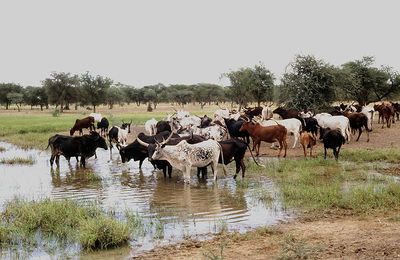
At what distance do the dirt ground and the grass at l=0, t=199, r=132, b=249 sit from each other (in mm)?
886

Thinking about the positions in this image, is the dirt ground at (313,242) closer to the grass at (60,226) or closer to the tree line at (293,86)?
the grass at (60,226)

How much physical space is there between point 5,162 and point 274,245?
14394mm

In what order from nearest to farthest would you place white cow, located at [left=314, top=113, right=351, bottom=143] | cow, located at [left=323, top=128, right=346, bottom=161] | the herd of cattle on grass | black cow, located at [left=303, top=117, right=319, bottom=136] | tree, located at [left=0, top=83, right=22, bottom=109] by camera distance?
1. the herd of cattle on grass
2. cow, located at [left=323, top=128, right=346, bottom=161]
3. white cow, located at [left=314, top=113, right=351, bottom=143]
4. black cow, located at [left=303, top=117, right=319, bottom=136]
5. tree, located at [left=0, top=83, right=22, bottom=109]

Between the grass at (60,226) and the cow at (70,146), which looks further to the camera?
the cow at (70,146)

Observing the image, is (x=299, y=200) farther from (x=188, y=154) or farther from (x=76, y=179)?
(x=76, y=179)

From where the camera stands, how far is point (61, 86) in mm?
67875

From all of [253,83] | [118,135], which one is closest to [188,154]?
[118,135]

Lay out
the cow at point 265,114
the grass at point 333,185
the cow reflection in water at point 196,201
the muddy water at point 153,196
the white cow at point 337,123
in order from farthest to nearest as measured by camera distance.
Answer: the cow at point 265,114 → the white cow at point 337,123 → the grass at point 333,185 → the cow reflection in water at point 196,201 → the muddy water at point 153,196

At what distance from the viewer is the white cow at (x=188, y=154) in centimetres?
1345

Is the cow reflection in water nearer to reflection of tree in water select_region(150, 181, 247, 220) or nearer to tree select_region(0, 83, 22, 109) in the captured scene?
reflection of tree in water select_region(150, 181, 247, 220)

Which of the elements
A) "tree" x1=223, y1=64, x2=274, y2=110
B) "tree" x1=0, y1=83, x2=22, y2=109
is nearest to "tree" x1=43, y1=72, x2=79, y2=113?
"tree" x1=0, y1=83, x2=22, y2=109

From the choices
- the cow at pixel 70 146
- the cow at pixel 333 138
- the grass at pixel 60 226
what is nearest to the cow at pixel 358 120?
the cow at pixel 333 138

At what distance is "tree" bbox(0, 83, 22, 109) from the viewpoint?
85188 mm

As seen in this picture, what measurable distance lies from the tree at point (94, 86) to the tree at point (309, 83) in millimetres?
43146
